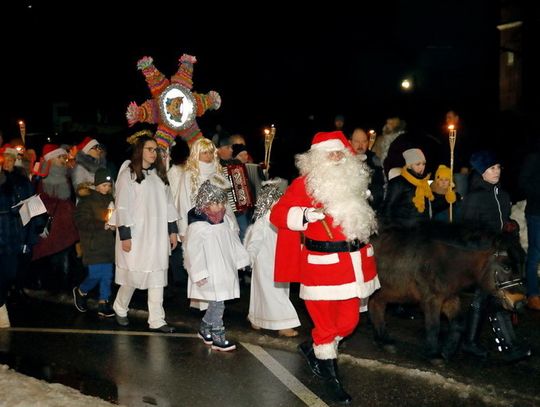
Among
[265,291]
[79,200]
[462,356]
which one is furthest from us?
[79,200]

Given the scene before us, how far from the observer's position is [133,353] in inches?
282

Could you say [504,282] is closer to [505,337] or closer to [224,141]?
[505,337]

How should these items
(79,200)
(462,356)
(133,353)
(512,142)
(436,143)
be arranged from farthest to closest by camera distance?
1. (512,142)
2. (436,143)
3. (79,200)
4. (133,353)
5. (462,356)

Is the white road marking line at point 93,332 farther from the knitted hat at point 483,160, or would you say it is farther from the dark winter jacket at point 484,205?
the knitted hat at point 483,160

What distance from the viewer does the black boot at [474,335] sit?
262 inches

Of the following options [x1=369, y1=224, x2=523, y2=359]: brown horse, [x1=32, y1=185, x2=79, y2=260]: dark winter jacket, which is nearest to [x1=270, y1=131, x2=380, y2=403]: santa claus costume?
[x1=369, y1=224, x2=523, y2=359]: brown horse

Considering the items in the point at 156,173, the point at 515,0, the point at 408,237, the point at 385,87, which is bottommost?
the point at 408,237

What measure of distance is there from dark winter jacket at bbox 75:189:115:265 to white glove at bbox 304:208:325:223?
4.08 metres

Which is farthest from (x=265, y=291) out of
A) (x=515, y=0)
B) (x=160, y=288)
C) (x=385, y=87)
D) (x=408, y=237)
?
(x=515, y=0)

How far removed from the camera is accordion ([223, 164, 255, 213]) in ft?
31.0

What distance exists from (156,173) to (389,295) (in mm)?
3026

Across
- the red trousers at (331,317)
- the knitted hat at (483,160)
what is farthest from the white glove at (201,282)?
the knitted hat at (483,160)

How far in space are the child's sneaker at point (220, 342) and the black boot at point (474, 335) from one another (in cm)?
230

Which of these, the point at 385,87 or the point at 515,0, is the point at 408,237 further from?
the point at 515,0
